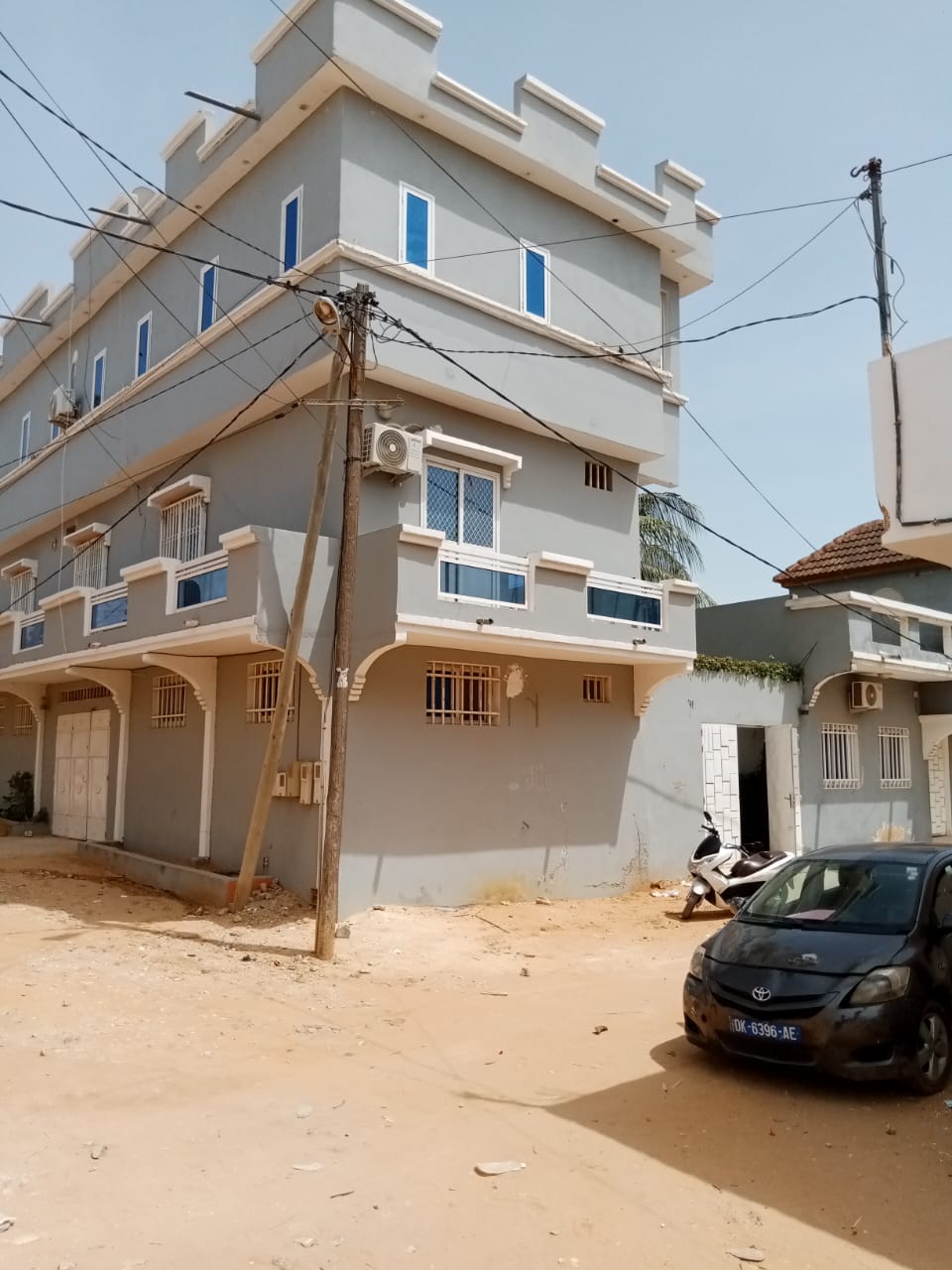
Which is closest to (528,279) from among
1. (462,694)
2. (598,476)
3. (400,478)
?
(598,476)

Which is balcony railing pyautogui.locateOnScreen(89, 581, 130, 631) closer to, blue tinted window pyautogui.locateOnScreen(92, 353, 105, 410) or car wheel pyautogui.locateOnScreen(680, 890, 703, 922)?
blue tinted window pyautogui.locateOnScreen(92, 353, 105, 410)

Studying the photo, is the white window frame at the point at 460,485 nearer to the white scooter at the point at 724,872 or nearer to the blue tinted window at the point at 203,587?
the blue tinted window at the point at 203,587

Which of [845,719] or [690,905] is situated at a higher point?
[845,719]

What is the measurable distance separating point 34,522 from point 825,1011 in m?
19.4

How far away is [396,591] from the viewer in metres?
11.3

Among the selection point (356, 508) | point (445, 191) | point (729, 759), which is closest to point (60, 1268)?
point (356, 508)

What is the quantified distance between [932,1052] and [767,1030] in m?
1.03

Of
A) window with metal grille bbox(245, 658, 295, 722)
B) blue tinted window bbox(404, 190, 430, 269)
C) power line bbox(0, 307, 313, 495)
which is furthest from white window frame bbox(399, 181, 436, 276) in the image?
window with metal grille bbox(245, 658, 295, 722)

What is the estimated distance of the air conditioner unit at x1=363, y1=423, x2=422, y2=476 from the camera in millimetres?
12094

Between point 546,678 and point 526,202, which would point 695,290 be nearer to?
point 526,202

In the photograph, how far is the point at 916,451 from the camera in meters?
6.76

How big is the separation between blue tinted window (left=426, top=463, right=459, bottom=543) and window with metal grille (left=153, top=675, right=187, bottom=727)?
17.0 feet

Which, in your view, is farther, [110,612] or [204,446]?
[204,446]

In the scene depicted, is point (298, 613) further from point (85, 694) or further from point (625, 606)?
point (85, 694)
